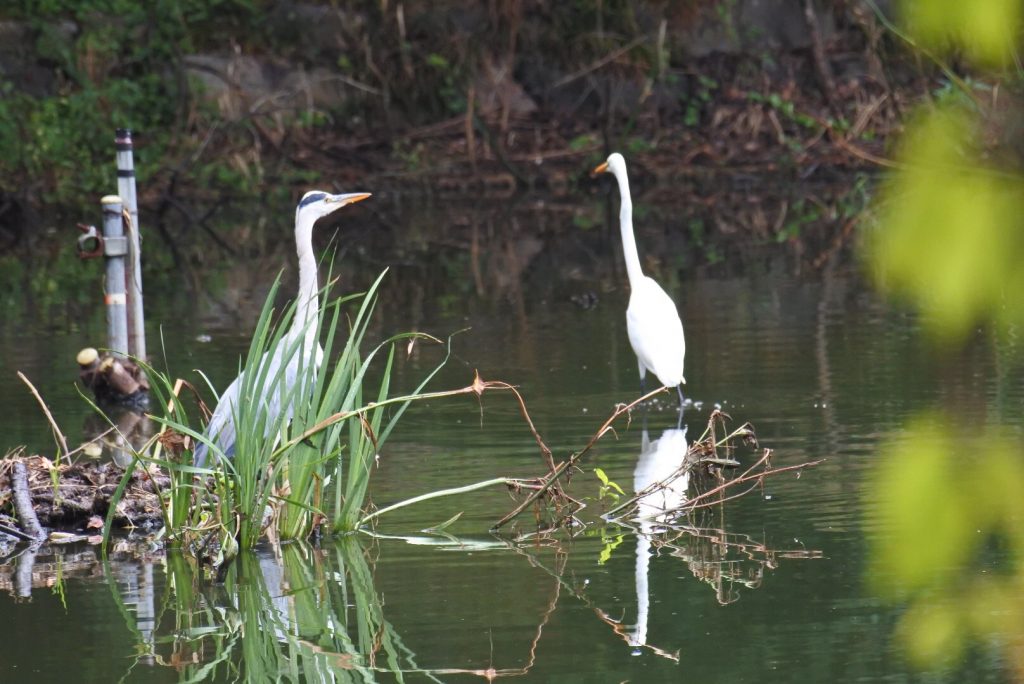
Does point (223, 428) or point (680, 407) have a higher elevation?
point (223, 428)

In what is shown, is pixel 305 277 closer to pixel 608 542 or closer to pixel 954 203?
pixel 608 542

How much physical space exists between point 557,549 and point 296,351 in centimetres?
128

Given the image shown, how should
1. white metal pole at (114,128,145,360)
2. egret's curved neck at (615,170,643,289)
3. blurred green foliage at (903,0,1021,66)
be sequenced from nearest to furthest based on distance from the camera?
blurred green foliage at (903,0,1021,66), white metal pole at (114,128,145,360), egret's curved neck at (615,170,643,289)

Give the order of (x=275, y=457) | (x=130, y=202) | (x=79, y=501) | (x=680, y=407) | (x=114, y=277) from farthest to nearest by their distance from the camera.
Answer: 1. (x=130, y=202)
2. (x=114, y=277)
3. (x=680, y=407)
4. (x=79, y=501)
5. (x=275, y=457)

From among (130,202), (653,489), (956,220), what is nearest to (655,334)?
(653,489)

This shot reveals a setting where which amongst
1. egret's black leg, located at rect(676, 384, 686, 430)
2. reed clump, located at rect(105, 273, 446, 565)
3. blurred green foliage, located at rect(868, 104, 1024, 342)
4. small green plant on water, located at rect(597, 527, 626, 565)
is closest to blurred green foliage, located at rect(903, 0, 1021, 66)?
blurred green foliage, located at rect(868, 104, 1024, 342)

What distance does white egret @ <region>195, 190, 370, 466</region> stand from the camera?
572cm

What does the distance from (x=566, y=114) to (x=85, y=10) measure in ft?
25.5

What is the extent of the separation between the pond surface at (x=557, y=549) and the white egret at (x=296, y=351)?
50cm

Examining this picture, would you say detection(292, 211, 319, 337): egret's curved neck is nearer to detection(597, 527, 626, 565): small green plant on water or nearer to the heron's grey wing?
the heron's grey wing

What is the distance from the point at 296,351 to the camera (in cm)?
617

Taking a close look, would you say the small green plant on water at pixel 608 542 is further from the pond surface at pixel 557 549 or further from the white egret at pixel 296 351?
the white egret at pixel 296 351

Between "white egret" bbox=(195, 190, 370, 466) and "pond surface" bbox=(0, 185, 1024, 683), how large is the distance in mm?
496

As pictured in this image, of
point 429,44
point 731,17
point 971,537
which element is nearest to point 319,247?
point 429,44
